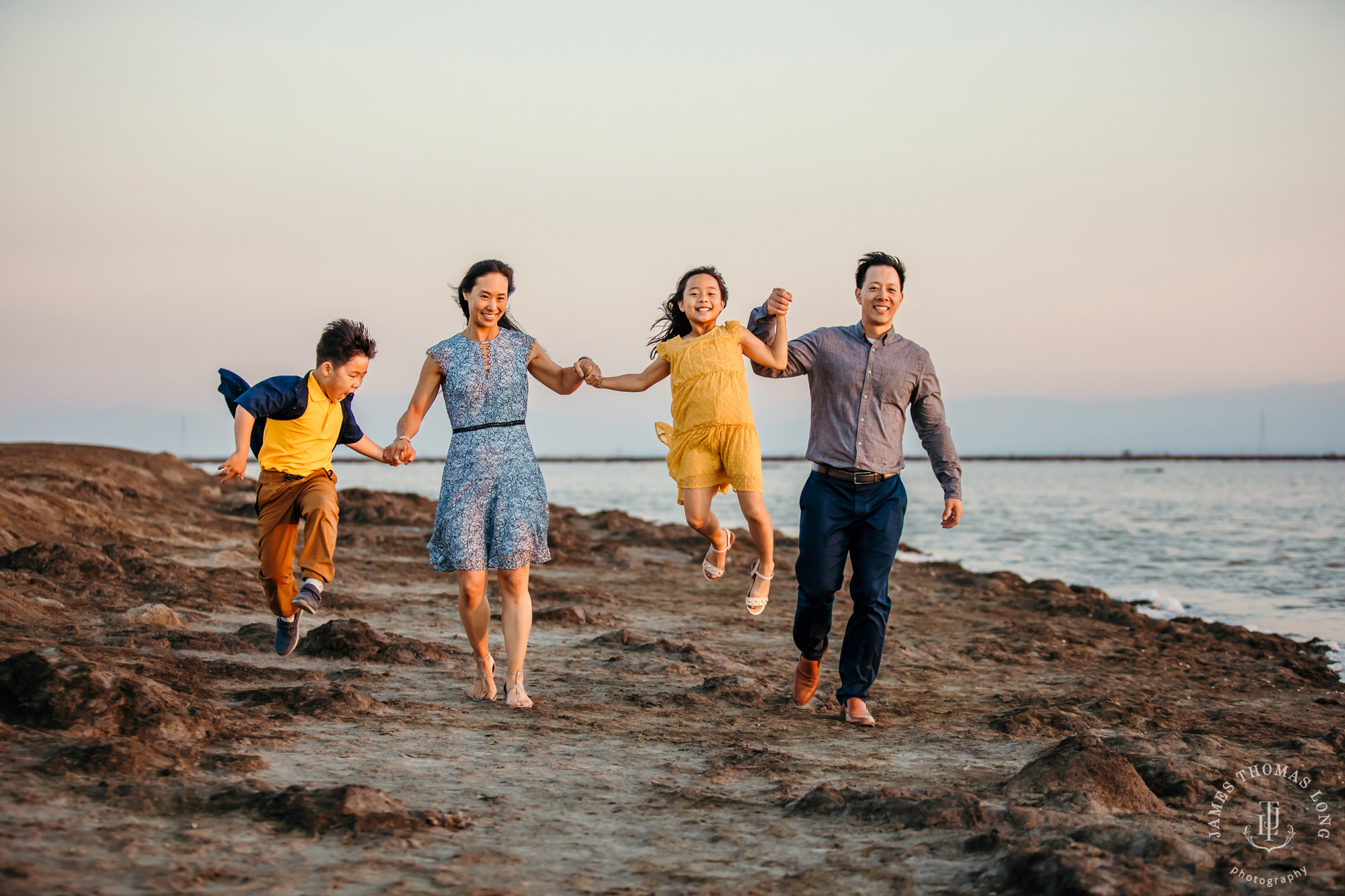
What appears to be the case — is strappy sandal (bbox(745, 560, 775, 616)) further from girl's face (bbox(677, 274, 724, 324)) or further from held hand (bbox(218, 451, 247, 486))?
held hand (bbox(218, 451, 247, 486))

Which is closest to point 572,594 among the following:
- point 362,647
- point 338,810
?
point 362,647

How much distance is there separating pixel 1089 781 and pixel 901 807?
2.83 ft

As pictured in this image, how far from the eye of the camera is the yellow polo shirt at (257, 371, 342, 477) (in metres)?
5.71

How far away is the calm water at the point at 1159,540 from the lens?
43.8 ft

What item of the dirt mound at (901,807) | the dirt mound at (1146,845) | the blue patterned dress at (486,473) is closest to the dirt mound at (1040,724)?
the dirt mound at (901,807)

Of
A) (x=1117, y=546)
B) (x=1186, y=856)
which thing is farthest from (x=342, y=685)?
(x=1117, y=546)

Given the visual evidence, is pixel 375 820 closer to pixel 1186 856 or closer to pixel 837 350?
pixel 1186 856

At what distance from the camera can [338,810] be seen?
3289mm

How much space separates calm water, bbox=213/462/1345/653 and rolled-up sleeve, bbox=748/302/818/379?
7.97 meters

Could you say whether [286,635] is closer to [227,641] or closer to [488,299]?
[227,641]

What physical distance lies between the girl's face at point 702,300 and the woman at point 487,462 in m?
Answer: 0.65

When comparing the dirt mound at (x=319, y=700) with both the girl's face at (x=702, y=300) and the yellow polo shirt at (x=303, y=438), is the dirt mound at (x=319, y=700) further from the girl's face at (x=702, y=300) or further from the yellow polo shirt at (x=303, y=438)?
the girl's face at (x=702, y=300)

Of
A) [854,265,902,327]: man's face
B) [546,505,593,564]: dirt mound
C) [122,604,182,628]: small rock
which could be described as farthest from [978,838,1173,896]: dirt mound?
[546,505,593,564]: dirt mound

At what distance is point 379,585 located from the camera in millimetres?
10375
